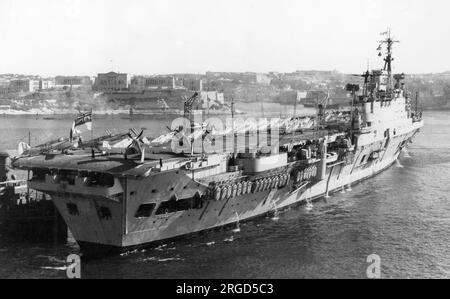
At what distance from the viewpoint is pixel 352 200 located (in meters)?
28.2

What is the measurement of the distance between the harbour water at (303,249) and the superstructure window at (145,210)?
4.92 feet

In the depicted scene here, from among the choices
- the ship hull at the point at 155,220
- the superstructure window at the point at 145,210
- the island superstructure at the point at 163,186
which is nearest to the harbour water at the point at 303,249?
the ship hull at the point at 155,220

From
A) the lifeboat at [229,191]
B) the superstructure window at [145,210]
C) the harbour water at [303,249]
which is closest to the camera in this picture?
the harbour water at [303,249]

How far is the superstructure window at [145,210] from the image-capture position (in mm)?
18703

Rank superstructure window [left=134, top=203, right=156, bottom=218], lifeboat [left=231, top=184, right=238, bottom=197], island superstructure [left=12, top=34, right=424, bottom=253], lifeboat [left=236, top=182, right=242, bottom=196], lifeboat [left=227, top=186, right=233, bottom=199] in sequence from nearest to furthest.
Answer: island superstructure [left=12, top=34, right=424, bottom=253] → superstructure window [left=134, top=203, right=156, bottom=218] → lifeboat [left=227, top=186, right=233, bottom=199] → lifeboat [left=231, top=184, right=238, bottom=197] → lifeboat [left=236, top=182, right=242, bottom=196]

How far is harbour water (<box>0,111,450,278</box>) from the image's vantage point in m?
17.9

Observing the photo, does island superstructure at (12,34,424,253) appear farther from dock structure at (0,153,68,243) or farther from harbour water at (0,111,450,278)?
dock structure at (0,153,68,243)

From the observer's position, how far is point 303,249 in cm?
2017

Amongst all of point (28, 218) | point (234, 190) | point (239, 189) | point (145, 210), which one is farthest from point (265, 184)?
point (28, 218)

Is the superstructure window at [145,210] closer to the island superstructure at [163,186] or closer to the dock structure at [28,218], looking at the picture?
the island superstructure at [163,186]

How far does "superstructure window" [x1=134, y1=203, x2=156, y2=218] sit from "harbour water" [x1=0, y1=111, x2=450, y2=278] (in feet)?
4.92

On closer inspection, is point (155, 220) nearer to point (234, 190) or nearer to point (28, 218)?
point (234, 190)

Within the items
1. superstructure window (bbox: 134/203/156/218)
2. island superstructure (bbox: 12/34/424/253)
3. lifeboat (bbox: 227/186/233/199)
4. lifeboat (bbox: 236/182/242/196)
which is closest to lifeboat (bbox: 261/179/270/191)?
island superstructure (bbox: 12/34/424/253)
